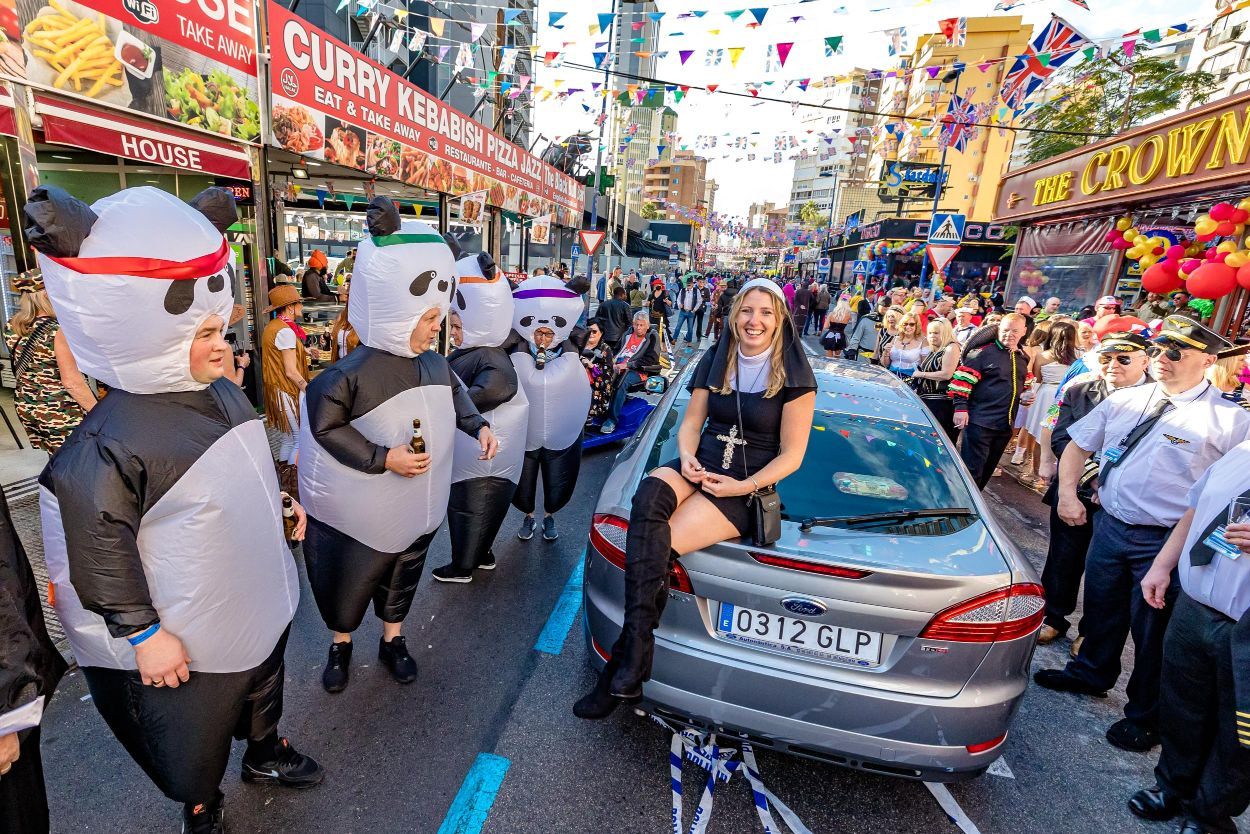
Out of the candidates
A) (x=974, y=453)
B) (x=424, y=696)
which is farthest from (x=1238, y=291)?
(x=424, y=696)

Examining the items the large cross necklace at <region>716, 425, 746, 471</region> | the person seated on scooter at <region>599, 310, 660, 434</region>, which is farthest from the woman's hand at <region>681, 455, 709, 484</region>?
the person seated on scooter at <region>599, 310, 660, 434</region>

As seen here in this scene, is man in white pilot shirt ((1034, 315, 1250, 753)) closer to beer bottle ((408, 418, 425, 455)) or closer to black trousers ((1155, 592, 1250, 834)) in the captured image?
black trousers ((1155, 592, 1250, 834))

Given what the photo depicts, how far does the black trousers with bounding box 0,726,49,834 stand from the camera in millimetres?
1472

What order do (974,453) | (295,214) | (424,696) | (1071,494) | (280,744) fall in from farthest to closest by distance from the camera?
(295,214) < (974,453) < (1071,494) < (424,696) < (280,744)

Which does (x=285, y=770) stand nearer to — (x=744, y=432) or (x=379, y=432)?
(x=379, y=432)

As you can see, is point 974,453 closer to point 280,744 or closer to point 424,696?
point 424,696

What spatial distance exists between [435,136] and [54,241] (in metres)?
10.9

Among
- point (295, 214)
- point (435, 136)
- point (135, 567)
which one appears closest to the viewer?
point (135, 567)

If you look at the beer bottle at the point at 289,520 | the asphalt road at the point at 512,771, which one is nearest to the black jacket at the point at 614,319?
the asphalt road at the point at 512,771

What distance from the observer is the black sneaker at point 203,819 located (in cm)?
199

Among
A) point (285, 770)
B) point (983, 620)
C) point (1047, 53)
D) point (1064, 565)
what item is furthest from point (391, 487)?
point (1047, 53)

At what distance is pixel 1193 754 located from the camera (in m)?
2.34

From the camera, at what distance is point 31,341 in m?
3.75

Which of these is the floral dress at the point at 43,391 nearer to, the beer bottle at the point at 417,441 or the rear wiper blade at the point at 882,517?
the beer bottle at the point at 417,441
